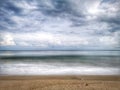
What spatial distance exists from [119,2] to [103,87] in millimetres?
2595

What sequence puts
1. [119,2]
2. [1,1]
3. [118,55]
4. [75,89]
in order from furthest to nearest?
1. [118,55]
2. [1,1]
3. [119,2]
4. [75,89]

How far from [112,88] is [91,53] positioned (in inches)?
273

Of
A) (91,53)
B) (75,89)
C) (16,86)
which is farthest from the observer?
(91,53)

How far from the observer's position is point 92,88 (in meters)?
2.05

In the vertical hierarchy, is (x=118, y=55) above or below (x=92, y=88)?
above

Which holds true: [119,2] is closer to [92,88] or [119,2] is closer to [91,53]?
[92,88]

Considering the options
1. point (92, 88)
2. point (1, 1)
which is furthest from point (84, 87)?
point (1, 1)

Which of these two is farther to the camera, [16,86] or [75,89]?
[16,86]

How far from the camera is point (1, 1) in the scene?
4879mm

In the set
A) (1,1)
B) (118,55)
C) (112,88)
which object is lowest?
(112,88)

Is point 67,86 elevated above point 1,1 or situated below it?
below

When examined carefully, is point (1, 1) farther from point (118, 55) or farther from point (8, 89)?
point (118, 55)

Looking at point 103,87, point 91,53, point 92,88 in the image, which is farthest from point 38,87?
point 91,53

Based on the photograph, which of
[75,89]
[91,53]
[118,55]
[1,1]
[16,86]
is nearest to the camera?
[75,89]
